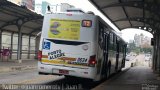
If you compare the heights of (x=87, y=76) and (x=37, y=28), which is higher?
(x=37, y=28)

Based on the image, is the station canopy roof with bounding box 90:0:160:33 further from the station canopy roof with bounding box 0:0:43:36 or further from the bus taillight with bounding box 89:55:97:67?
the bus taillight with bounding box 89:55:97:67

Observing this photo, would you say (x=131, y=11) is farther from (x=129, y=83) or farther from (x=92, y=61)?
(x=92, y=61)

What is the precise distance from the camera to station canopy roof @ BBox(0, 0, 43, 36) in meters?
29.7

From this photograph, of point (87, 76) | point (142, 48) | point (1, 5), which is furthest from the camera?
point (142, 48)

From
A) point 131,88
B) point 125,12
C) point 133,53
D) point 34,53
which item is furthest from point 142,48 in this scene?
point 131,88

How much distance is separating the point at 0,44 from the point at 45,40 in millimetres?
21755

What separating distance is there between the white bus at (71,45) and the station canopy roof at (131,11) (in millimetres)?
11165

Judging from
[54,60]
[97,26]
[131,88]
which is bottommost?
[131,88]

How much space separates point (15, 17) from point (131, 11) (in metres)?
10.6

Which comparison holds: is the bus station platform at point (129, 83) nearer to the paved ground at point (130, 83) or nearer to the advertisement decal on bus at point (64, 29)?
the paved ground at point (130, 83)

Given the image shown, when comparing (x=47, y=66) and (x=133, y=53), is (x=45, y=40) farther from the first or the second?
(x=133, y=53)

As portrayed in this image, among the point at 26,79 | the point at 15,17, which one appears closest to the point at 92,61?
the point at 26,79

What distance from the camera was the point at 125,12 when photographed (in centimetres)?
3503

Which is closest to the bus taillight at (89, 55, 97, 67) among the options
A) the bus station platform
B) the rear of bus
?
the rear of bus
